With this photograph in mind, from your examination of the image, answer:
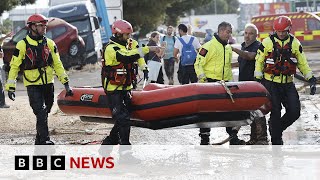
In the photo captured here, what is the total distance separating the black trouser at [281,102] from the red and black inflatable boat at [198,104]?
209 millimetres

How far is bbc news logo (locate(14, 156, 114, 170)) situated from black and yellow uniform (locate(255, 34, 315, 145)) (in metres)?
1.95

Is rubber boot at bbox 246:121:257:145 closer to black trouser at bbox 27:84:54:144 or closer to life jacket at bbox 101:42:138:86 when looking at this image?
life jacket at bbox 101:42:138:86

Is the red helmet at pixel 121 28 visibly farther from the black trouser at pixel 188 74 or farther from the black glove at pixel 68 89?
the black trouser at pixel 188 74

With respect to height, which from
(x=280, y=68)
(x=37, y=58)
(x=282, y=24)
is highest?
(x=282, y=24)

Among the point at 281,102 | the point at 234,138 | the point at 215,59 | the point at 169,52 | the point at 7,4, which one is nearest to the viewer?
the point at 281,102

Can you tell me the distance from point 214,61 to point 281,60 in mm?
832

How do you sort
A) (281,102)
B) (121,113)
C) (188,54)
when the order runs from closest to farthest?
(121,113) < (281,102) < (188,54)

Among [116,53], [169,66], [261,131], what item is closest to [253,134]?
[261,131]

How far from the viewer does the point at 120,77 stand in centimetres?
845

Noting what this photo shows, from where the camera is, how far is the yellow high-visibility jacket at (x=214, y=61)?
9.26 metres

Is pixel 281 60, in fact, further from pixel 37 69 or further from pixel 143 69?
pixel 37 69

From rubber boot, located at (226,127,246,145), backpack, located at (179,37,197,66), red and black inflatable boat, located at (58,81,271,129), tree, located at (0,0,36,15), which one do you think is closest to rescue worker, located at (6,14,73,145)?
red and black inflatable boat, located at (58,81,271,129)

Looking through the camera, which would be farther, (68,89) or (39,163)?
(68,89)

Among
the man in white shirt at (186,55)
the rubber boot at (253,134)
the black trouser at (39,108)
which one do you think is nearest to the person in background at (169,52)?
the man in white shirt at (186,55)
